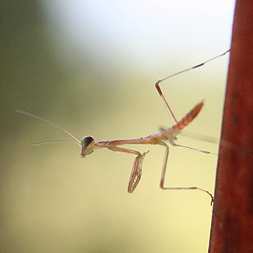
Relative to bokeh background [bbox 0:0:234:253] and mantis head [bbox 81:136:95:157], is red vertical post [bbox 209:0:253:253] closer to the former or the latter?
mantis head [bbox 81:136:95:157]

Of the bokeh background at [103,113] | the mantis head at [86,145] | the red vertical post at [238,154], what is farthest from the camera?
the bokeh background at [103,113]

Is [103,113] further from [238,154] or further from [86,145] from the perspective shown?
[238,154]

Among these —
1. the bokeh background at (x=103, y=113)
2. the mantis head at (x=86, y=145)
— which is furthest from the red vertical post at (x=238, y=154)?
the bokeh background at (x=103, y=113)

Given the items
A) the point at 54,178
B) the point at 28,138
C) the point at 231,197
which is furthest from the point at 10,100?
the point at 231,197

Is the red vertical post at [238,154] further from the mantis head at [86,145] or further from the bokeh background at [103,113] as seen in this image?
the bokeh background at [103,113]

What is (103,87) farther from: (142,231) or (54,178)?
(142,231)

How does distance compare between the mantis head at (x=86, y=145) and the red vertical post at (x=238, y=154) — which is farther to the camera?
the mantis head at (x=86, y=145)
